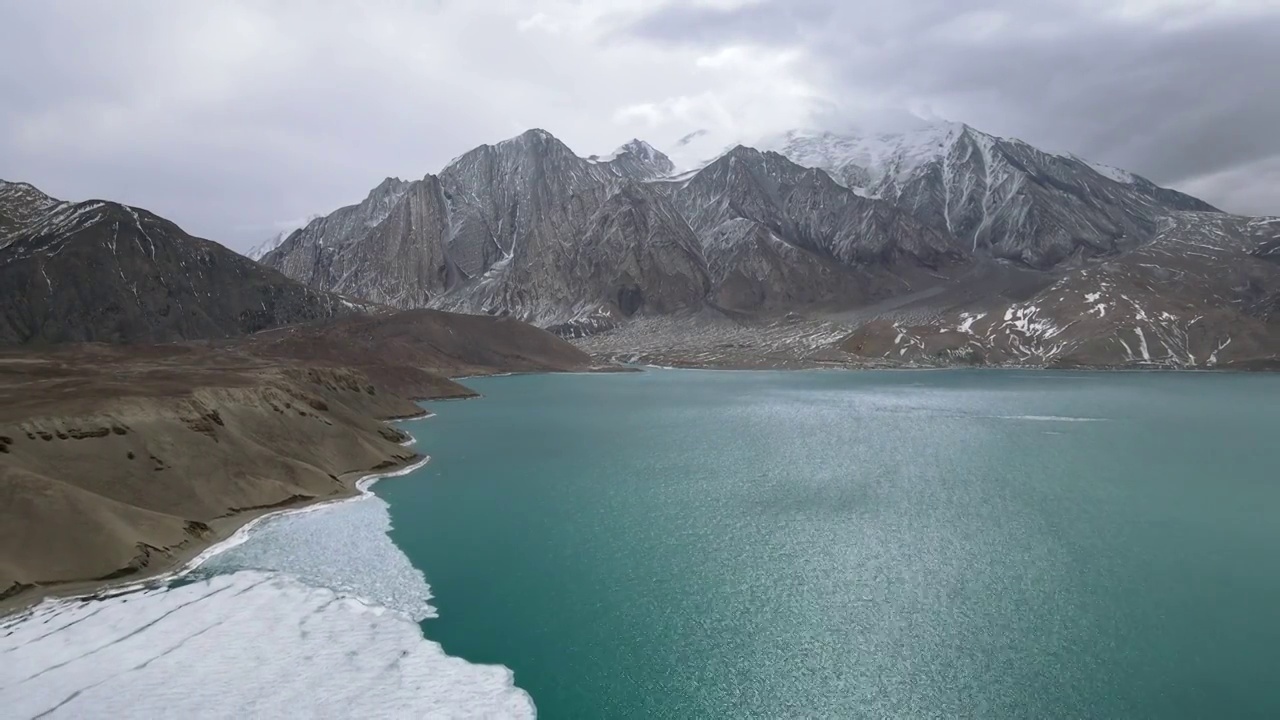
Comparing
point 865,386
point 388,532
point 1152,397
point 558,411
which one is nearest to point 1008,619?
point 388,532

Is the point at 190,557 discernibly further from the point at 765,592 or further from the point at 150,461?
the point at 765,592

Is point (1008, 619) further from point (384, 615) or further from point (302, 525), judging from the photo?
point (302, 525)

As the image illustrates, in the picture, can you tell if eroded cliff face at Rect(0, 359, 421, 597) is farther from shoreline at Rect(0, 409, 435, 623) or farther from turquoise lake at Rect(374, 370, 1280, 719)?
turquoise lake at Rect(374, 370, 1280, 719)

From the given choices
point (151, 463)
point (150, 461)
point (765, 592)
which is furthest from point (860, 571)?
point (150, 461)

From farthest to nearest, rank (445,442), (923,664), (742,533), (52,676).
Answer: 1. (445,442)
2. (742,533)
3. (923,664)
4. (52,676)

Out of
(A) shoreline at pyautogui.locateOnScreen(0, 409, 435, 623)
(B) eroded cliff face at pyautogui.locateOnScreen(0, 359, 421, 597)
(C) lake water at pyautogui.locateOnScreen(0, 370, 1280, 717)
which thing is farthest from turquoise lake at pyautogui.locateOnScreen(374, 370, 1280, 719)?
(B) eroded cliff face at pyautogui.locateOnScreen(0, 359, 421, 597)

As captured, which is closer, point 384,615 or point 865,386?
point 384,615

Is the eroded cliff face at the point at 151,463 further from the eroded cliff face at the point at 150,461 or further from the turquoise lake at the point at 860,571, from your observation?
the turquoise lake at the point at 860,571
